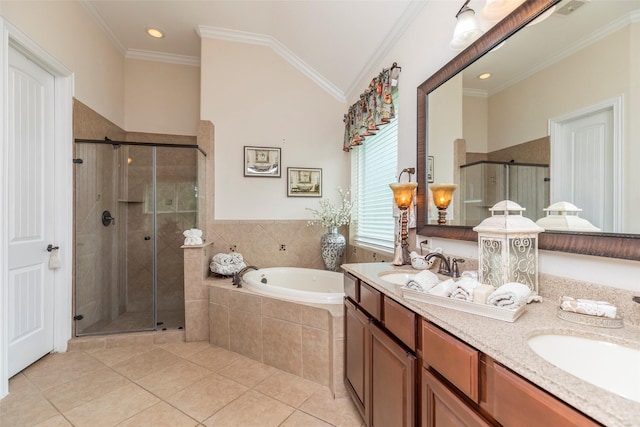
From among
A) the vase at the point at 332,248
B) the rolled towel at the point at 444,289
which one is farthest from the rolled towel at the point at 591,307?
the vase at the point at 332,248

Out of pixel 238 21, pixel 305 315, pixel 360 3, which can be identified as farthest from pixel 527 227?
pixel 238 21

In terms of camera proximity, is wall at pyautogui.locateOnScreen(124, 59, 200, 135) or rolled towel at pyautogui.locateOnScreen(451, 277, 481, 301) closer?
rolled towel at pyautogui.locateOnScreen(451, 277, 481, 301)

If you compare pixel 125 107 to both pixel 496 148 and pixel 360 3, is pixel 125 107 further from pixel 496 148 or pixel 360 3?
pixel 496 148

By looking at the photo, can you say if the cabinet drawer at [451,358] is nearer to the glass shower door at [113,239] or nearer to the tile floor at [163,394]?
the tile floor at [163,394]

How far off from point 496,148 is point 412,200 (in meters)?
0.66

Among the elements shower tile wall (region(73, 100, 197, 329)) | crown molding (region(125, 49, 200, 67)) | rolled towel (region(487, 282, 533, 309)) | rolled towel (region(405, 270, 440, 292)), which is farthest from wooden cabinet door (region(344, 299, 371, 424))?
crown molding (region(125, 49, 200, 67))

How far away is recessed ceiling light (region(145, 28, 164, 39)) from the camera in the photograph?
126 inches

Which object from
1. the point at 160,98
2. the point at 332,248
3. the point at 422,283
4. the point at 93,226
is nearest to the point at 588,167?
the point at 422,283

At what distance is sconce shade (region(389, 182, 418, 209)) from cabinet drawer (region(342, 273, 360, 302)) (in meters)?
0.62

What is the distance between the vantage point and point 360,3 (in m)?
2.29

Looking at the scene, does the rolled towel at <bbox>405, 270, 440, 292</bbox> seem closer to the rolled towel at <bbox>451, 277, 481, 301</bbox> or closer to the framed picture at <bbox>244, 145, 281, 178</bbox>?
the rolled towel at <bbox>451, 277, 481, 301</bbox>

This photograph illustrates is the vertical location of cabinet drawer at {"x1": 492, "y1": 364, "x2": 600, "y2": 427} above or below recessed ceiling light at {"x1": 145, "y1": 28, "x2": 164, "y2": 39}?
below

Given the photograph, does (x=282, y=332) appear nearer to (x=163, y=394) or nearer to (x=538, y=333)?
(x=163, y=394)

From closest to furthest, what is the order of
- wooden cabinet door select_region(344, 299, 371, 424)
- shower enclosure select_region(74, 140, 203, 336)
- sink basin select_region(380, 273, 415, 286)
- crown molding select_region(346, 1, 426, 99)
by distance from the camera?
wooden cabinet door select_region(344, 299, 371, 424) → sink basin select_region(380, 273, 415, 286) → crown molding select_region(346, 1, 426, 99) → shower enclosure select_region(74, 140, 203, 336)
